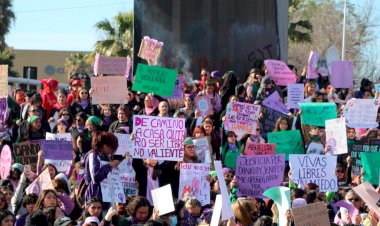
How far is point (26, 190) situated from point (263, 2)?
38.1ft

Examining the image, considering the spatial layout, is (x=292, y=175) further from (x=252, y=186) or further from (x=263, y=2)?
(x=263, y=2)

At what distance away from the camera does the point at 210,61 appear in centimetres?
2191

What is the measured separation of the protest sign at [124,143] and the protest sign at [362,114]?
379 centimetres

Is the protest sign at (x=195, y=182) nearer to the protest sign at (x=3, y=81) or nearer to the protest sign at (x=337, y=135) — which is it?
the protest sign at (x=337, y=135)

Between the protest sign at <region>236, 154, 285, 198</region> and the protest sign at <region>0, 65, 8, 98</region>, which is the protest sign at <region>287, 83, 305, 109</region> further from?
the protest sign at <region>0, 65, 8, 98</region>

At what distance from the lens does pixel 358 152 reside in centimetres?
1505

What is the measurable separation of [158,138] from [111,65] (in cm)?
456

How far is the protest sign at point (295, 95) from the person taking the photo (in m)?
17.2

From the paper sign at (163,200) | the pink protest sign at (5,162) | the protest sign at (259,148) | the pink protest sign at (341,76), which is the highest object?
the pink protest sign at (341,76)

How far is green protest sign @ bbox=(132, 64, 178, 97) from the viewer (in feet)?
52.3

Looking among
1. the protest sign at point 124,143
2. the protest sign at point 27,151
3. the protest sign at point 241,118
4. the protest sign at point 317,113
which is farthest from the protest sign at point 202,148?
the protest sign at point 317,113

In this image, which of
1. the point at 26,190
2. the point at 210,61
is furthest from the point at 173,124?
the point at 210,61

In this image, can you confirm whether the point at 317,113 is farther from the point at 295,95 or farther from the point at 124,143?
the point at 124,143

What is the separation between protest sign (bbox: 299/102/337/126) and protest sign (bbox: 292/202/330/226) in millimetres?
5819
